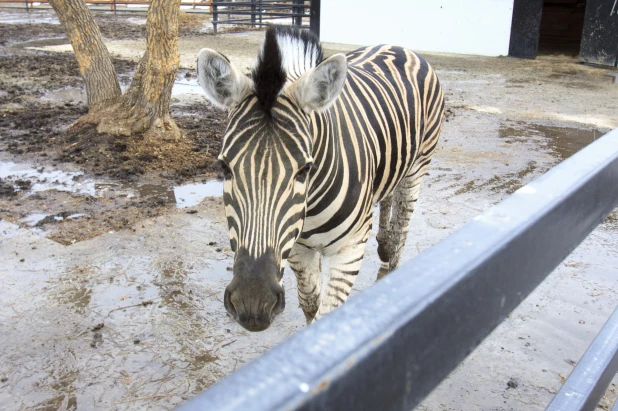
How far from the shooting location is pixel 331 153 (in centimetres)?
273

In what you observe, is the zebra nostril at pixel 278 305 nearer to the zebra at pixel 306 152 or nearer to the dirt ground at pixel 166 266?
the zebra at pixel 306 152

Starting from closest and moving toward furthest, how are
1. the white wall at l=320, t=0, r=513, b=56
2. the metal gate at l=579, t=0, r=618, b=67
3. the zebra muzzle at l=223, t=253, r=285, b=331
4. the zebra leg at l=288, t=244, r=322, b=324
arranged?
the zebra muzzle at l=223, t=253, r=285, b=331, the zebra leg at l=288, t=244, r=322, b=324, the metal gate at l=579, t=0, r=618, b=67, the white wall at l=320, t=0, r=513, b=56

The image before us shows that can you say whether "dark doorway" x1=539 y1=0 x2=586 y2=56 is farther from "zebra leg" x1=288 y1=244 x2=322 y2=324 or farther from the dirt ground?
"zebra leg" x1=288 y1=244 x2=322 y2=324

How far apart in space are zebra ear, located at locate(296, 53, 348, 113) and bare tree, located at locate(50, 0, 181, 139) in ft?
16.5

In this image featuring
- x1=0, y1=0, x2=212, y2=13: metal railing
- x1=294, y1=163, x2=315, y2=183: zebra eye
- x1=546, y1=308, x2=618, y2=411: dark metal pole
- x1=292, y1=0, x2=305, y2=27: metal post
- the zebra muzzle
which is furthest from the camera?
x1=0, y1=0, x2=212, y2=13: metal railing

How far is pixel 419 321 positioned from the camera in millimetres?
576

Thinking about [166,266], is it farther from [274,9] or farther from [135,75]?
[274,9]

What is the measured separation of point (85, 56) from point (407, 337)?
786 cm

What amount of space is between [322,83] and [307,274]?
1.48 m

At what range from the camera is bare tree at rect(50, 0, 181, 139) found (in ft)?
22.2

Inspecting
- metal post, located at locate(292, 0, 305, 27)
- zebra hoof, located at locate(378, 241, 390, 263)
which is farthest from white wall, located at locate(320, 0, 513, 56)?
zebra hoof, located at locate(378, 241, 390, 263)

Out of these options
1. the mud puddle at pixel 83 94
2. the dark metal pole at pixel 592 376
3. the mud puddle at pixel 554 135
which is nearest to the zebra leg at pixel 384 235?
the dark metal pole at pixel 592 376

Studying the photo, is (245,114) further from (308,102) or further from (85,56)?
(85,56)

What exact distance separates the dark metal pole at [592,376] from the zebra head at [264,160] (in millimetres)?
1084
